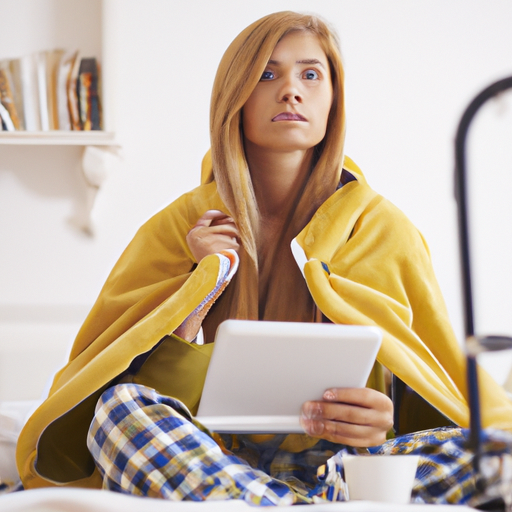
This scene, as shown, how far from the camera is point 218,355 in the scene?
37.1 inches

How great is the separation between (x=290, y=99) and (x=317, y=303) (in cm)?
38

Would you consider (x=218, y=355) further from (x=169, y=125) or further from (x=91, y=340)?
(x=169, y=125)

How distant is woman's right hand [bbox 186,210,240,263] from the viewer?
1245mm

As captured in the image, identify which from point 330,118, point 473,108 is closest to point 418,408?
point 330,118

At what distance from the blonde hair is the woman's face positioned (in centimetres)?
2

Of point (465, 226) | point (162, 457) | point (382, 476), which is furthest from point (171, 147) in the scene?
point (465, 226)

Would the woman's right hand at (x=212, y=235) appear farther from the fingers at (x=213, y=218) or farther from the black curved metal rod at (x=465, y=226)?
the black curved metal rod at (x=465, y=226)

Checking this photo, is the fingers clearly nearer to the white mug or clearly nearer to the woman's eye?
the woman's eye

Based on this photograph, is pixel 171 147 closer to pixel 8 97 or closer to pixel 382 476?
pixel 8 97

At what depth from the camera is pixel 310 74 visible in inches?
50.8

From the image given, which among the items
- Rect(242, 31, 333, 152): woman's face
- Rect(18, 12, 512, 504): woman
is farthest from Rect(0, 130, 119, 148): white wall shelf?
Rect(242, 31, 333, 152): woman's face

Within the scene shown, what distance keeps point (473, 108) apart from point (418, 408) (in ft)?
2.45

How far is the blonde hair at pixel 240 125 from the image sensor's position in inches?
50.4

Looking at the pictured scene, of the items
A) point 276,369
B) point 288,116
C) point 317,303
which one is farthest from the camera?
point 288,116
